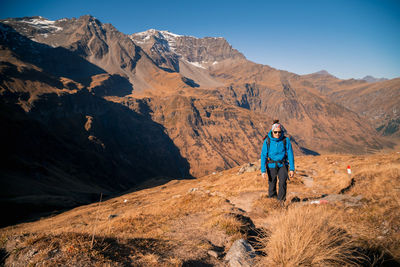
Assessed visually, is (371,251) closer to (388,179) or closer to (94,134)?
(388,179)

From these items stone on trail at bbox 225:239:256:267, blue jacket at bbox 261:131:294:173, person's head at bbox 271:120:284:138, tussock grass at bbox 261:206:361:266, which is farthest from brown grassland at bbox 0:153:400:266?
person's head at bbox 271:120:284:138

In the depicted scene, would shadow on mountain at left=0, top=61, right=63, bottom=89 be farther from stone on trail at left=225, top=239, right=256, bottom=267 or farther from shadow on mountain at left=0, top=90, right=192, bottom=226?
stone on trail at left=225, top=239, right=256, bottom=267

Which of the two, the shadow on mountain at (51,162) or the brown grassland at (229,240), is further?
the shadow on mountain at (51,162)

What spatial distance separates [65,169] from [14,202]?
72.0 meters

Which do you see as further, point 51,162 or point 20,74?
point 20,74

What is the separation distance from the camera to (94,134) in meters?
189

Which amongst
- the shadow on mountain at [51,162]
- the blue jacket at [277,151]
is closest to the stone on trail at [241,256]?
the blue jacket at [277,151]

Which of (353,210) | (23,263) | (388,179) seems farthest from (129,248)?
(388,179)

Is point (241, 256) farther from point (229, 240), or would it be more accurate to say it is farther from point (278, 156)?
point (278, 156)

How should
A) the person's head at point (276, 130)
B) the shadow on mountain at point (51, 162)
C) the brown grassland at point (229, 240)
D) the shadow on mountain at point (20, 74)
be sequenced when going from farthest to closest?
the shadow on mountain at point (20, 74) → the shadow on mountain at point (51, 162) → the person's head at point (276, 130) → the brown grassland at point (229, 240)

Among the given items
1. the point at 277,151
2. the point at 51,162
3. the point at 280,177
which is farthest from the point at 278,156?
the point at 51,162

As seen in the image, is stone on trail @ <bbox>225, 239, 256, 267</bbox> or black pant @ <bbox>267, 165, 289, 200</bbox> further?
black pant @ <bbox>267, 165, 289, 200</bbox>

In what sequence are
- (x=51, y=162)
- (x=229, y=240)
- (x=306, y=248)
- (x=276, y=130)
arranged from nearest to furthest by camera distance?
(x=306, y=248)
(x=229, y=240)
(x=276, y=130)
(x=51, y=162)

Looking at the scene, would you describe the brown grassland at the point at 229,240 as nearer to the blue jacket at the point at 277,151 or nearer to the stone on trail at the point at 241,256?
the stone on trail at the point at 241,256
